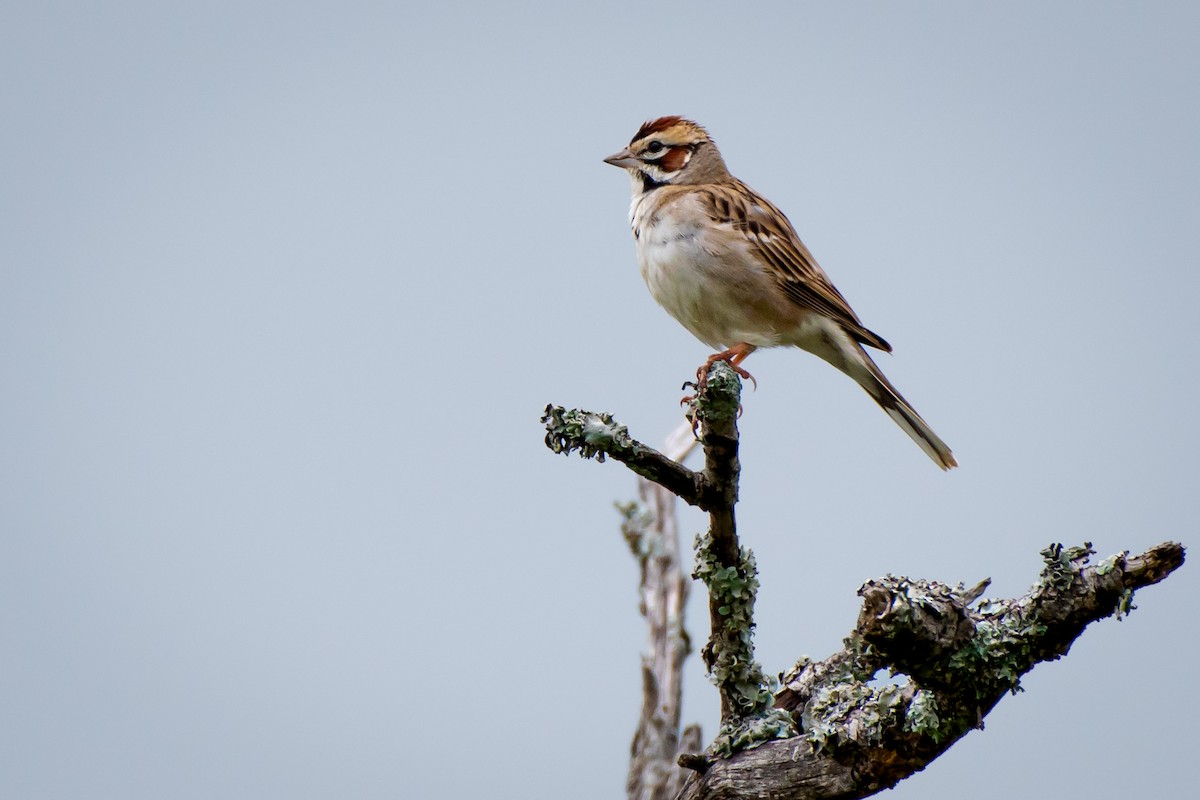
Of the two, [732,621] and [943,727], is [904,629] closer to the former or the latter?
[943,727]

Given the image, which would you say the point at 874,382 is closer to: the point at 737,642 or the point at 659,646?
the point at 659,646

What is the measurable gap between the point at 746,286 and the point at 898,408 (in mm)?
1138

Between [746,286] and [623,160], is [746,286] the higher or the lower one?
the lower one

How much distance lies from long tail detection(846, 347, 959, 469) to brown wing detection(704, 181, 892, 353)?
7.2 inches

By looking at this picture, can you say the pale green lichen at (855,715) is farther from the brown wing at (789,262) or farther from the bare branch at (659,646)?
the brown wing at (789,262)

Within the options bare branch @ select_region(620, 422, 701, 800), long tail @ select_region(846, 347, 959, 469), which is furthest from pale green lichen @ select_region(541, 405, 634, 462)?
long tail @ select_region(846, 347, 959, 469)

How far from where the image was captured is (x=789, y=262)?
684 cm

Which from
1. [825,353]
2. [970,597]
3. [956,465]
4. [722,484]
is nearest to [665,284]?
[825,353]

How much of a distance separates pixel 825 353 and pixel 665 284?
1.06 metres

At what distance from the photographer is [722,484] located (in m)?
4.03

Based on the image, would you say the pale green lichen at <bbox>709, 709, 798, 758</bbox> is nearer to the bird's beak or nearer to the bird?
the bird

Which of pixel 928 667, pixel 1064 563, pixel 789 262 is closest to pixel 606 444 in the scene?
pixel 928 667

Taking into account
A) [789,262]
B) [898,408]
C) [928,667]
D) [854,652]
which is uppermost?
[789,262]

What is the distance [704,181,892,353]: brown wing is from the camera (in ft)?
22.1
